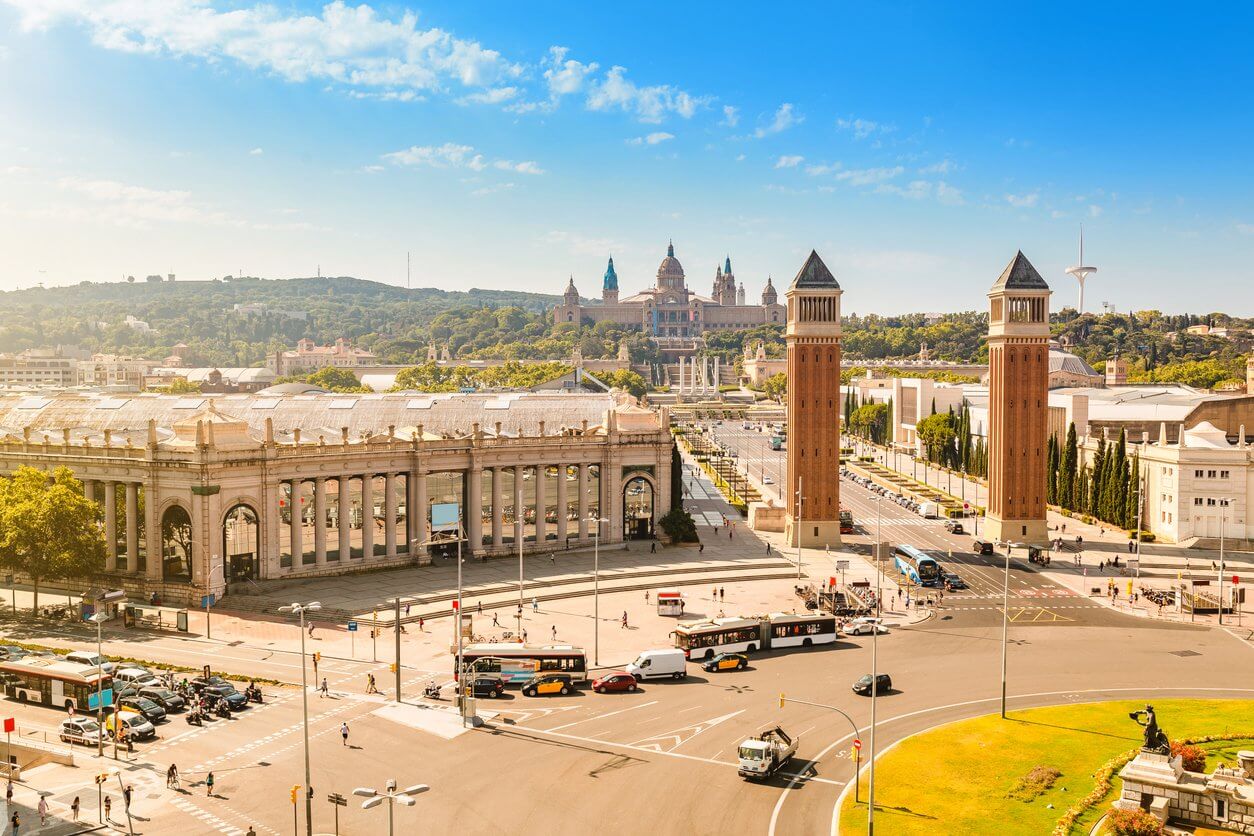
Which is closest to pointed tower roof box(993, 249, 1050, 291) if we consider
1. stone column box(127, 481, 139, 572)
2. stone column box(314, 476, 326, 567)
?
stone column box(314, 476, 326, 567)

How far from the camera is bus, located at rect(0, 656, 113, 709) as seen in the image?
5756 centimetres

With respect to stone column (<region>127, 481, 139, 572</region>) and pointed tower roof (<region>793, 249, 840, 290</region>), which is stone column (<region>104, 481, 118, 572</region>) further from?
pointed tower roof (<region>793, 249, 840, 290</region>)

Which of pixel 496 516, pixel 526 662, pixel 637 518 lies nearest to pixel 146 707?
pixel 526 662

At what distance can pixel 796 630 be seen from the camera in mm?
73000

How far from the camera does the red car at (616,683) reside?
62.5 meters

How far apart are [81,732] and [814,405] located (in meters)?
83.4

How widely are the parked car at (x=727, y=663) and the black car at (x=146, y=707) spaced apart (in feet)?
108

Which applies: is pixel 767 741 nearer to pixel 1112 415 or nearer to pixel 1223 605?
pixel 1223 605

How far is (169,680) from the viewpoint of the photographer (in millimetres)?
61250

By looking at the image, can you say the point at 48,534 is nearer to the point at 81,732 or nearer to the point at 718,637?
the point at 81,732

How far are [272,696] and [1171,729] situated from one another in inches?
2002

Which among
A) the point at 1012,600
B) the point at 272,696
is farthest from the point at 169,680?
the point at 1012,600

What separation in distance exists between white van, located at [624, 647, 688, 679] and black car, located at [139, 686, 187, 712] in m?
26.6

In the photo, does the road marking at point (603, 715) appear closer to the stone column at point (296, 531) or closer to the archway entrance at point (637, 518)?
the stone column at point (296, 531)
